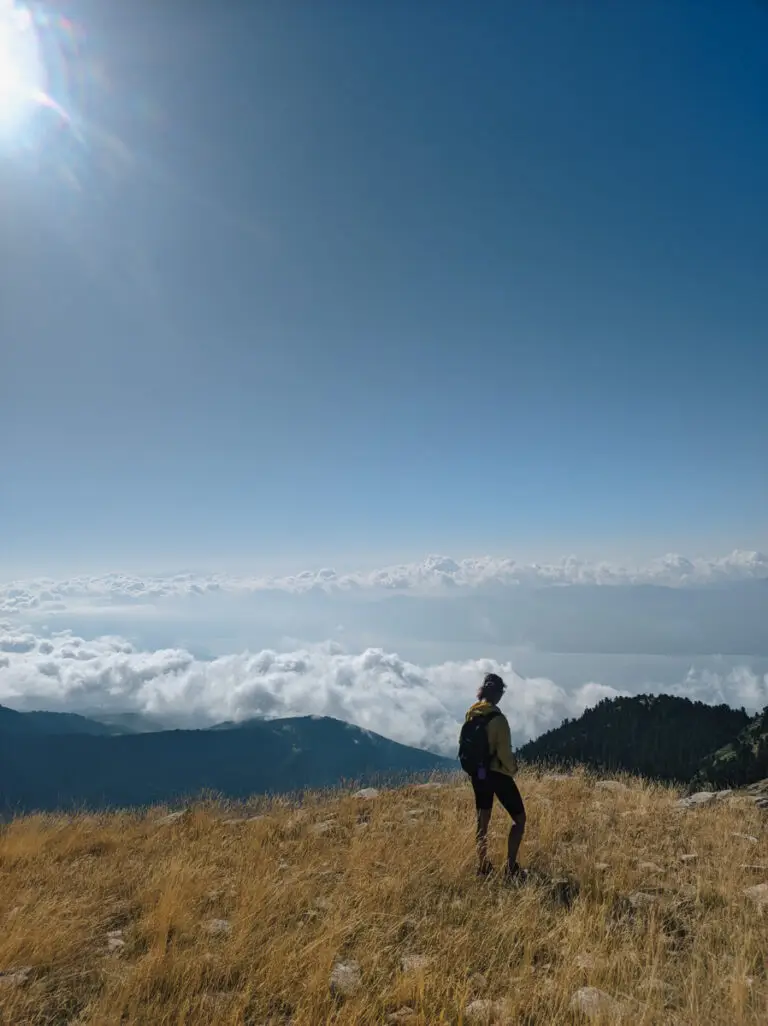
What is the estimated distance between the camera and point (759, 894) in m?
6.38

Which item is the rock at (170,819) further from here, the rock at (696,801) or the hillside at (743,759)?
the hillside at (743,759)

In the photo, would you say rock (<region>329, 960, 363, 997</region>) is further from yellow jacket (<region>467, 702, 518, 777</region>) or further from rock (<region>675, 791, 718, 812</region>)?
rock (<region>675, 791, 718, 812</region>)

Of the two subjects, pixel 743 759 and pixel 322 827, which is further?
pixel 743 759

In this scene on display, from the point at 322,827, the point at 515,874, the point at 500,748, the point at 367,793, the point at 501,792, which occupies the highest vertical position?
the point at 500,748

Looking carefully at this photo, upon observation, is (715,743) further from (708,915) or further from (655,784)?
(708,915)

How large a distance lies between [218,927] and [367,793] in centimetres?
865

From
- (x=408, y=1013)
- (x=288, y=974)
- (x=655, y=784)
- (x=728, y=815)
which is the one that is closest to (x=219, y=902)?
(x=288, y=974)

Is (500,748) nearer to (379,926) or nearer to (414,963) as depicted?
(379,926)

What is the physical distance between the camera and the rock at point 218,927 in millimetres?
5516

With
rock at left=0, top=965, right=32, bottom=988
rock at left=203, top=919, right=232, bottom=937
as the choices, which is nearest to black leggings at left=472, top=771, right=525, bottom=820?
rock at left=203, top=919, right=232, bottom=937

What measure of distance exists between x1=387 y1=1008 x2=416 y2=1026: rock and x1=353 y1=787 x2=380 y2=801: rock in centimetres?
927

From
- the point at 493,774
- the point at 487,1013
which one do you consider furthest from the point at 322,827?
the point at 487,1013

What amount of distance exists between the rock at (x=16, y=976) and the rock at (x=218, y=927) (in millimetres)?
1520

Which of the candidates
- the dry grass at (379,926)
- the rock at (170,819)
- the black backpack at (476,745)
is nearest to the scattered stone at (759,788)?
the dry grass at (379,926)
